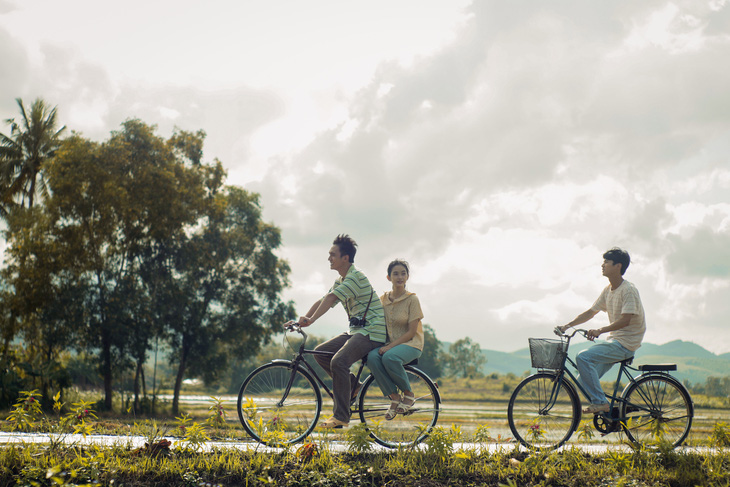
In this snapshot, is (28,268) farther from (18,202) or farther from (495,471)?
(495,471)

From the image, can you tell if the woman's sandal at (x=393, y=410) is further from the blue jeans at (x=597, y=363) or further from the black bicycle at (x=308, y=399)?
the blue jeans at (x=597, y=363)

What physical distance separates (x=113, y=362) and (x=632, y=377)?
80.9ft

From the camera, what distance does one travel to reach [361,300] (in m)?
6.67

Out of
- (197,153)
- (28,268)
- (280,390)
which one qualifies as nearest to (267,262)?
(197,153)

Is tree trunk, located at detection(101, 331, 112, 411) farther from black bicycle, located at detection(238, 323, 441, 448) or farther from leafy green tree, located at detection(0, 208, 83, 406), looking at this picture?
black bicycle, located at detection(238, 323, 441, 448)

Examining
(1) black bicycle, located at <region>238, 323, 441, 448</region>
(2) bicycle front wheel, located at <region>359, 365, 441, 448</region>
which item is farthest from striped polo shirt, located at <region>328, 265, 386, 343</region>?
(2) bicycle front wheel, located at <region>359, 365, 441, 448</region>

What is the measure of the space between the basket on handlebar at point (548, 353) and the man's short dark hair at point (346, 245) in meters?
2.39

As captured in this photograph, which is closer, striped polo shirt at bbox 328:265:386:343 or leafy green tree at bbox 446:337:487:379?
striped polo shirt at bbox 328:265:386:343

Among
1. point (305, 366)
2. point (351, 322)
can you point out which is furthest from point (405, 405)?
point (305, 366)

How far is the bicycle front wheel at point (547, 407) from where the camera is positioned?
6.76 m

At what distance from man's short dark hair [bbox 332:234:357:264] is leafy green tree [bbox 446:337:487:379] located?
8769cm

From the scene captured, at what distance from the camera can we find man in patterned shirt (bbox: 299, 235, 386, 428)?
6.45 meters

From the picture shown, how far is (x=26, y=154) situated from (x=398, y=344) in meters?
30.2

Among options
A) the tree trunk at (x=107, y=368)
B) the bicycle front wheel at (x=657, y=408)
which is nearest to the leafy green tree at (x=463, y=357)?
the tree trunk at (x=107, y=368)
